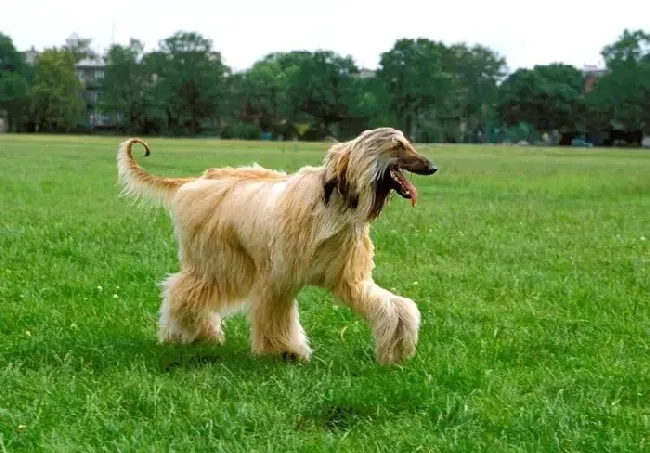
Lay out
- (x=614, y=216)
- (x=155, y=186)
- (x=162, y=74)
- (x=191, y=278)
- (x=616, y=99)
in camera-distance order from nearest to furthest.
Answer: (x=191, y=278)
(x=155, y=186)
(x=614, y=216)
(x=616, y=99)
(x=162, y=74)

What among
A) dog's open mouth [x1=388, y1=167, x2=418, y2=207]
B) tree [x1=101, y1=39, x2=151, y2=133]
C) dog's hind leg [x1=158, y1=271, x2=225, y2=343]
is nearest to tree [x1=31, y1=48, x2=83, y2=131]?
tree [x1=101, y1=39, x2=151, y2=133]

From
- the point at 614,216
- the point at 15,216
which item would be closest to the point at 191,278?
the point at 15,216

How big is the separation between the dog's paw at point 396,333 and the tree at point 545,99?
321ft

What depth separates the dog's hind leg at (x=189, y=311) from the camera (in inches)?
243

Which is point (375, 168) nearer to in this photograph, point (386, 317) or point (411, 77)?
point (386, 317)

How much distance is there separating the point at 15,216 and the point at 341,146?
26.4 feet

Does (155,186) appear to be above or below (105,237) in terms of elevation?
above

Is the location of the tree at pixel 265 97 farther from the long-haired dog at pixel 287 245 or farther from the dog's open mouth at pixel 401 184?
the dog's open mouth at pixel 401 184

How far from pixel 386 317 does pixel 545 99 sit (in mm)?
98294

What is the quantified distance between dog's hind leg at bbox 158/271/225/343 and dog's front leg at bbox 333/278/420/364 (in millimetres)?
993

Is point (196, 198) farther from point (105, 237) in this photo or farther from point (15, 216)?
point (15, 216)

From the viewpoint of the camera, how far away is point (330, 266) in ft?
18.2

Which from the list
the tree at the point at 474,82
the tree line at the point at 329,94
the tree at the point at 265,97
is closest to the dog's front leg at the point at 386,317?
the tree line at the point at 329,94

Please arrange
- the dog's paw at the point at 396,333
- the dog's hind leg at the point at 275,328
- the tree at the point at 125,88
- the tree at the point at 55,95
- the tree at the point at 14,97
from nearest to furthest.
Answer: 1. the dog's paw at the point at 396,333
2. the dog's hind leg at the point at 275,328
3. the tree at the point at 55,95
4. the tree at the point at 14,97
5. the tree at the point at 125,88
